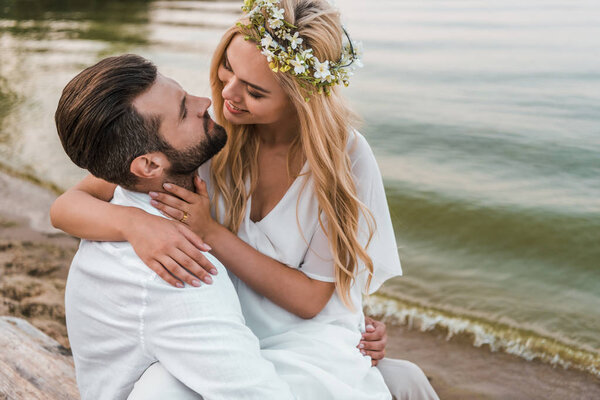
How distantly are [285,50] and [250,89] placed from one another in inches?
9.3

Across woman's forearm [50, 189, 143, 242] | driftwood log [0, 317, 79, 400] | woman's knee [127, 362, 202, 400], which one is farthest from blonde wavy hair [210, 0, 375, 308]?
driftwood log [0, 317, 79, 400]

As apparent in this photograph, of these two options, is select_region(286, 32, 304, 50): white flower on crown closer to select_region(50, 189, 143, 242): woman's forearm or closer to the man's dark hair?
the man's dark hair

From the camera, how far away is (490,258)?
19.7 feet

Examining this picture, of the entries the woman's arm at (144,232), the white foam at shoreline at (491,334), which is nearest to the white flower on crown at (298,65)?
the woman's arm at (144,232)

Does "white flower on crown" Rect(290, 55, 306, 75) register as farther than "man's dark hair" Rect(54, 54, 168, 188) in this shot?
Yes

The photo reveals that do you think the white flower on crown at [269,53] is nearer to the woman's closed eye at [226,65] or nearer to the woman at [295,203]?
the woman at [295,203]

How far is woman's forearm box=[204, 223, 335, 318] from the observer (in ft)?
8.41

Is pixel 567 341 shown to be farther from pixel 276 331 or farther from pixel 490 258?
pixel 276 331

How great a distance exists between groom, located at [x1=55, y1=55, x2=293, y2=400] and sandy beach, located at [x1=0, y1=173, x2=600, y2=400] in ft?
6.97

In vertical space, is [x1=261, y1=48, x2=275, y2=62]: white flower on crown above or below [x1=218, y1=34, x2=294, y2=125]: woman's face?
above

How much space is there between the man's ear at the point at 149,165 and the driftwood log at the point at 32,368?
1200mm

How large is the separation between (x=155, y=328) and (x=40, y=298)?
3.05 meters

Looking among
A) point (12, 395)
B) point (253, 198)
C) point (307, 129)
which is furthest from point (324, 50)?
point (12, 395)

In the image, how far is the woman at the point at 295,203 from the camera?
2547 mm
